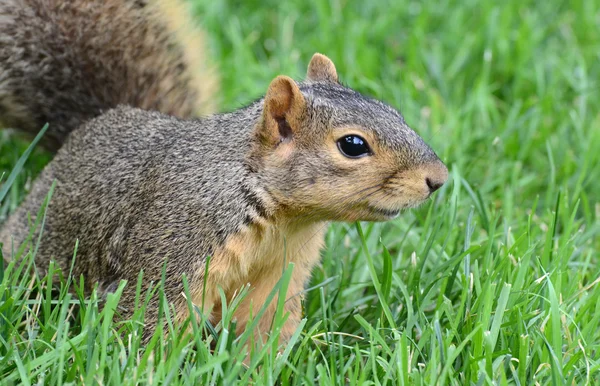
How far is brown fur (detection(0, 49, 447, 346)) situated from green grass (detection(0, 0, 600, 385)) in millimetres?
141

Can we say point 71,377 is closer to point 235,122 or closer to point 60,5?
point 235,122

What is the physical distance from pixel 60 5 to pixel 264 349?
1454mm

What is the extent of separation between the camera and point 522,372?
1949 millimetres

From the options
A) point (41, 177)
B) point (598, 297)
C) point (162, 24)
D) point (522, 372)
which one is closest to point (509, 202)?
point (598, 297)

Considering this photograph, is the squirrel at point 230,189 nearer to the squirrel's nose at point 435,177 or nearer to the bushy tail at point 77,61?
the squirrel's nose at point 435,177

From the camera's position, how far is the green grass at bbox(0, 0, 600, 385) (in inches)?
75.2

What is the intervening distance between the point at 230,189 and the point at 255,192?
0.06 metres

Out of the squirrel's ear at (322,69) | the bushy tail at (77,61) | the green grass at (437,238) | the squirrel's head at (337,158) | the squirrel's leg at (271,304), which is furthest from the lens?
the bushy tail at (77,61)

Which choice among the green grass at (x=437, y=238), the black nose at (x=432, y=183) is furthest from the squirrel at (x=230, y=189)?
the green grass at (x=437, y=238)

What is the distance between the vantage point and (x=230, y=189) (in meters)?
2.13

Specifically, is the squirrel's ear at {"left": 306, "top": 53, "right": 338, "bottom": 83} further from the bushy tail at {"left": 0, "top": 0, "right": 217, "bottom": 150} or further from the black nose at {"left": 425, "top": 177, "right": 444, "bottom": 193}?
the bushy tail at {"left": 0, "top": 0, "right": 217, "bottom": 150}

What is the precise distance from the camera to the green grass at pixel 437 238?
1910mm

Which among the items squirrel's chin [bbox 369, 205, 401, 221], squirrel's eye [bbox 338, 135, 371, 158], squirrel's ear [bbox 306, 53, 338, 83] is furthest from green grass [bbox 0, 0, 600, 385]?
squirrel's ear [bbox 306, 53, 338, 83]

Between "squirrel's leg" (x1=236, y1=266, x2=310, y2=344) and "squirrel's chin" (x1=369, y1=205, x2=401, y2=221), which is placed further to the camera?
"squirrel's leg" (x1=236, y1=266, x2=310, y2=344)
